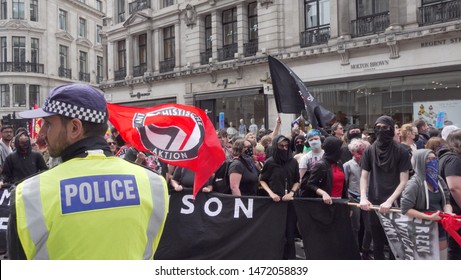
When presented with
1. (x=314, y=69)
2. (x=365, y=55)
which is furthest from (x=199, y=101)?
(x=365, y=55)

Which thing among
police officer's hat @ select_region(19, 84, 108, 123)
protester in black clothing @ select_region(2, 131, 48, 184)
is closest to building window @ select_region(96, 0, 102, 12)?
protester in black clothing @ select_region(2, 131, 48, 184)

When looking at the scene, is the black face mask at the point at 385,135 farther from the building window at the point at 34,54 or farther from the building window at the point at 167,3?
the building window at the point at 34,54

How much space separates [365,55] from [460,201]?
14.7 m

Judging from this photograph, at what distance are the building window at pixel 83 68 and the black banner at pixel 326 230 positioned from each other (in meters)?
46.3

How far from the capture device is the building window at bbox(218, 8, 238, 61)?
24453mm

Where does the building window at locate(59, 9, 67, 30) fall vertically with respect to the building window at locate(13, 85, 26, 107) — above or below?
above

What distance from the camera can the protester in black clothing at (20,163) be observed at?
8117mm

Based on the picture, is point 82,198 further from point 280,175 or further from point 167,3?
point 167,3

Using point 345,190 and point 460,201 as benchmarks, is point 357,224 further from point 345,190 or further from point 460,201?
point 460,201

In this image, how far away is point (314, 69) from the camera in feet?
67.1

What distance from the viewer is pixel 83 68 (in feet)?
164

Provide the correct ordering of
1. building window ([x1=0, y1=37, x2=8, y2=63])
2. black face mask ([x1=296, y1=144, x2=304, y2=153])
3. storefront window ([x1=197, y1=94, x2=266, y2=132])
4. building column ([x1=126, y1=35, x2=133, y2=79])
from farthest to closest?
1. building window ([x1=0, y1=37, x2=8, y2=63])
2. building column ([x1=126, y1=35, x2=133, y2=79])
3. storefront window ([x1=197, y1=94, x2=266, y2=132])
4. black face mask ([x1=296, y1=144, x2=304, y2=153])

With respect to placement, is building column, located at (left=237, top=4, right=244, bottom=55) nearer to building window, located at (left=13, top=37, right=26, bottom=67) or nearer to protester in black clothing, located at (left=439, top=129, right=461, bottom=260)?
protester in black clothing, located at (left=439, top=129, right=461, bottom=260)

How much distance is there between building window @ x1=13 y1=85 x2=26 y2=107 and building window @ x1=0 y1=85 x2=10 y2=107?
20.4 inches
